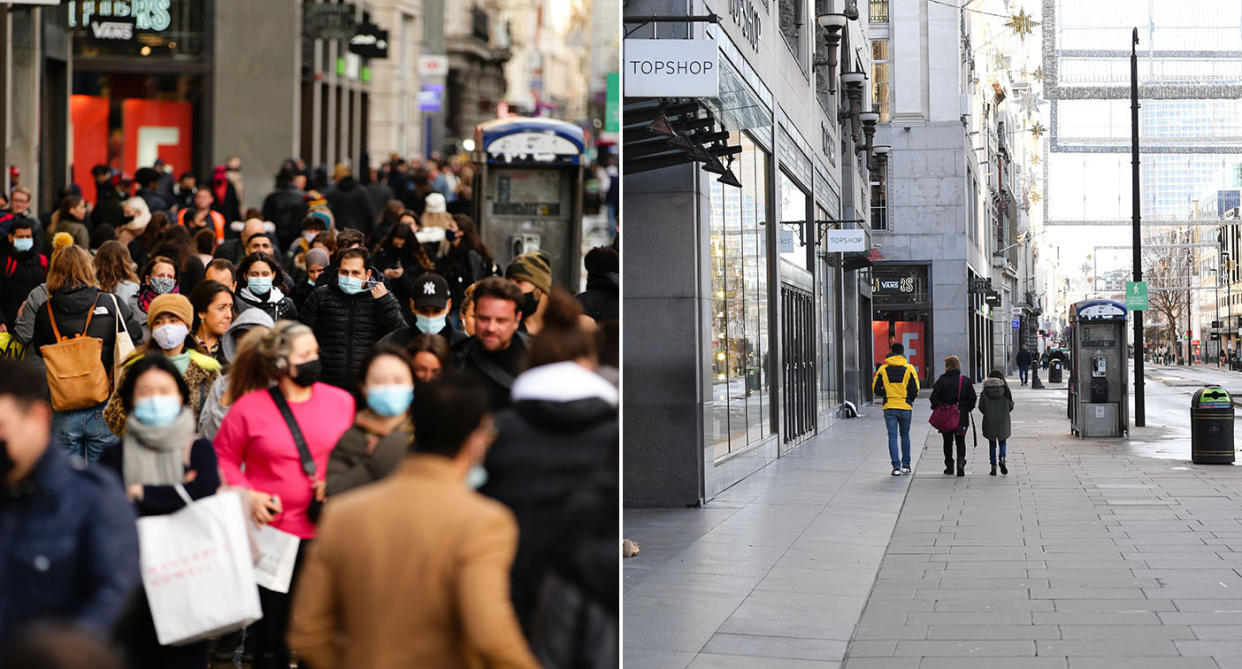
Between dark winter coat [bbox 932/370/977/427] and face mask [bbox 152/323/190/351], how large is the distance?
54.0 ft

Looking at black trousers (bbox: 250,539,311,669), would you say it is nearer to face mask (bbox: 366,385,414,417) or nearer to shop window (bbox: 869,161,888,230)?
face mask (bbox: 366,385,414,417)

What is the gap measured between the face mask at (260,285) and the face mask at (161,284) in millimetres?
574

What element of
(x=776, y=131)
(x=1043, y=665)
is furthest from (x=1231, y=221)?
(x=1043, y=665)

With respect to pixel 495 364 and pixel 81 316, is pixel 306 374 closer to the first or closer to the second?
pixel 495 364

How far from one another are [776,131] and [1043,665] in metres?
14.1

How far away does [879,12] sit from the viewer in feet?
146

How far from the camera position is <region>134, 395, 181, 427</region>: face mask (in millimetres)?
3078

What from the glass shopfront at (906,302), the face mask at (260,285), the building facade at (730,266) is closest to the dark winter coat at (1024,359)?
the glass shopfront at (906,302)

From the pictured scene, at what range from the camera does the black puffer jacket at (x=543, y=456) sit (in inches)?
112

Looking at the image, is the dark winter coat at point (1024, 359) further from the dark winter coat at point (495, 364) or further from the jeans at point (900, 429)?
the dark winter coat at point (495, 364)

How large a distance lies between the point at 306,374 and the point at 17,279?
854cm

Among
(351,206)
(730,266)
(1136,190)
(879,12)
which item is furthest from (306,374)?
(879,12)

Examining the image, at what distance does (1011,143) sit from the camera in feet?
305

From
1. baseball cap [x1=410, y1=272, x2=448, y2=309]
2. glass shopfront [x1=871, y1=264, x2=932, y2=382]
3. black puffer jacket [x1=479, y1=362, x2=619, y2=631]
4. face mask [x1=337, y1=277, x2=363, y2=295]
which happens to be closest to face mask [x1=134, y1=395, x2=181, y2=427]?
black puffer jacket [x1=479, y1=362, x2=619, y2=631]
